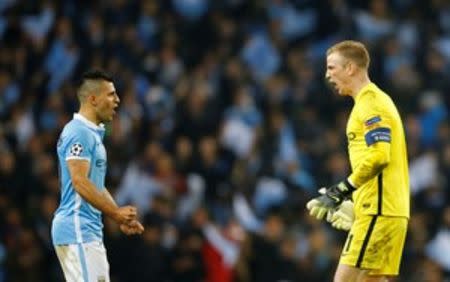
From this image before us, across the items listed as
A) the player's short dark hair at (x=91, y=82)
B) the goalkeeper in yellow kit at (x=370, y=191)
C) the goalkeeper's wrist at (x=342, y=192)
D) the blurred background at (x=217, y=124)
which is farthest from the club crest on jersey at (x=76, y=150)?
the blurred background at (x=217, y=124)

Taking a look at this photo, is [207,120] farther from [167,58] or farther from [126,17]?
[126,17]

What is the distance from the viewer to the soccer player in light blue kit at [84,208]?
917cm

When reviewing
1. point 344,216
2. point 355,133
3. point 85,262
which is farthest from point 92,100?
point 344,216

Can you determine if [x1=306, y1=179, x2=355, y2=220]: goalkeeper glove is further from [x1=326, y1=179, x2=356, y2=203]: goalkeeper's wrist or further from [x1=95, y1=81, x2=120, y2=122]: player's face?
[x1=95, y1=81, x2=120, y2=122]: player's face

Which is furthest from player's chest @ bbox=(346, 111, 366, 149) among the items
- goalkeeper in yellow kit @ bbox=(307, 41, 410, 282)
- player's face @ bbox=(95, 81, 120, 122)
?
player's face @ bbox=(95, 81, 120, 122)

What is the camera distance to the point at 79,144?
365 inches

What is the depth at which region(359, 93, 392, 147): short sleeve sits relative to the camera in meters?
9.10

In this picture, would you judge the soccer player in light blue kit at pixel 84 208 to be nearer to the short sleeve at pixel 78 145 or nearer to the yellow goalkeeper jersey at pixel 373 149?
the short sleeve at pixel 78 145

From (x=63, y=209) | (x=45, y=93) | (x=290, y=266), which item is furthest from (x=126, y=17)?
(x=63, y=209)

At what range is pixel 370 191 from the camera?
9273 mm

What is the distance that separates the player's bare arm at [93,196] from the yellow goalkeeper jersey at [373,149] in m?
1.57

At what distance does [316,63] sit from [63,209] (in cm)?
966

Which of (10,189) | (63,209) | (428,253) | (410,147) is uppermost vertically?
(410,147)

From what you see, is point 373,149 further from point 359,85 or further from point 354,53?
point 354,53
